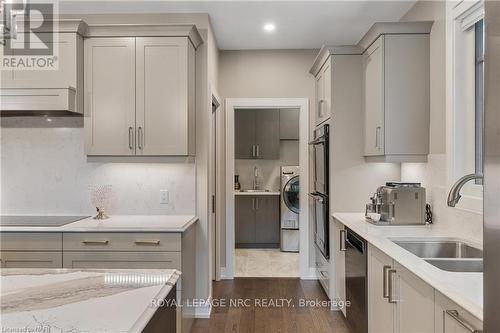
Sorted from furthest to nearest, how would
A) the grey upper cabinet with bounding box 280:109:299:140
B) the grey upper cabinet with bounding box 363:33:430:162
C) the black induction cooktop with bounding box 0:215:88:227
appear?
the grey upper cabinet with bounding box 280:109:299:140, the grey upper cabinet with bounding box 363:33:430:162, the black induction cooktop with bounding box 0:215:88:227

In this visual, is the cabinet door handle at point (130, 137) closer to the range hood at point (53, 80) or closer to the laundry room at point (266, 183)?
the range hood at point (53, 80)

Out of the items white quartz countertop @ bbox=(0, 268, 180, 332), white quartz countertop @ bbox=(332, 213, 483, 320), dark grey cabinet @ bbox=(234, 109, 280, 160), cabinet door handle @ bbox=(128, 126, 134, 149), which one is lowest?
white quartz countertop @ bbox=(332, 213, 483, 320)

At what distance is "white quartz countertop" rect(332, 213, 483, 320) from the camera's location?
51.1 inches

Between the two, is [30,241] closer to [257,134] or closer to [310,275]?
[310,275]

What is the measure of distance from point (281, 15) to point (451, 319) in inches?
113

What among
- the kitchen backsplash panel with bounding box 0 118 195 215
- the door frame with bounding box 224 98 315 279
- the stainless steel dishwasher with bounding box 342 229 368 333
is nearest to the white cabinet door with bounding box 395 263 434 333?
the stainless steel dishwasher with bounding box 342 229 368 333

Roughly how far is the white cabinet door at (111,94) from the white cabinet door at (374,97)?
1.99m

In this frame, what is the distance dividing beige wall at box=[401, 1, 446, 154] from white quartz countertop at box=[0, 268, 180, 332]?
226 centimetres

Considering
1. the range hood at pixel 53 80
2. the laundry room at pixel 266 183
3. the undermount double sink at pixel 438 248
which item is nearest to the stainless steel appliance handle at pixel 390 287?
the undermount double sink at pixel 438 248

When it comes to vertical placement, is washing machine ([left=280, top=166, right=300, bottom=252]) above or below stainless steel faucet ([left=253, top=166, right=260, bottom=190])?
below

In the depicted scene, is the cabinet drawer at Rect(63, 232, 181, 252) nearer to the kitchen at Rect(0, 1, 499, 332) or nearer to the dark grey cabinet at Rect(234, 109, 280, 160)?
the kitchen at Rect(0, 1, 499, 332)

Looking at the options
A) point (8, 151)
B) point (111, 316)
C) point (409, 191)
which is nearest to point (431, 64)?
point (409, 191)

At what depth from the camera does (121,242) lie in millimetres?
2732

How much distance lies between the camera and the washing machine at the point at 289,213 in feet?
19.1
